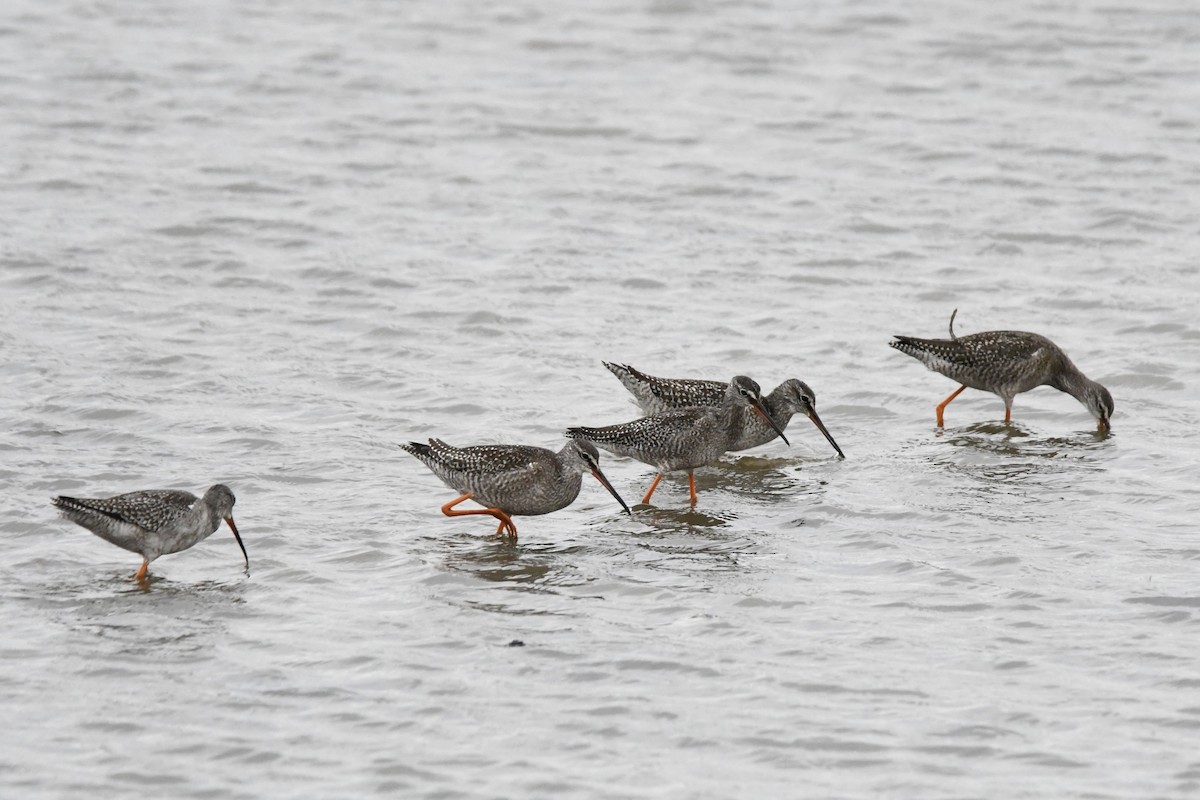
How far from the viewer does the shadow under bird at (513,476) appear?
10.5m

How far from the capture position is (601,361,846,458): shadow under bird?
12047 millimetres

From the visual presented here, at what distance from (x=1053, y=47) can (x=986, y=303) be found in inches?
314

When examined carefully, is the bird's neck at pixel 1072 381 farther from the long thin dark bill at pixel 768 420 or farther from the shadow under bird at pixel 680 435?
the shadow under bird at pixel 680 435

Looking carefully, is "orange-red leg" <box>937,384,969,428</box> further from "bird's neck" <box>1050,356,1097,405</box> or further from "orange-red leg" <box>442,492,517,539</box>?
"orange-red leg" <box>442,492,517,539</box>

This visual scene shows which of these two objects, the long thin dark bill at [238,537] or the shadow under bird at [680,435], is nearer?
the long thin dark bill at [238,537]

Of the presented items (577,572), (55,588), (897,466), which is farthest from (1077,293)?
(55,588)

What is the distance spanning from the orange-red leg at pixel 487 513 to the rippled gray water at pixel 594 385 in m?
0.13

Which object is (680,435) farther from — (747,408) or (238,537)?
(238,537)

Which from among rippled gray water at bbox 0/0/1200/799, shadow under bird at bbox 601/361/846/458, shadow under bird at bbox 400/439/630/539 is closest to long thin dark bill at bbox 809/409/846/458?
shadow under bird at bbox 601/361/846/458

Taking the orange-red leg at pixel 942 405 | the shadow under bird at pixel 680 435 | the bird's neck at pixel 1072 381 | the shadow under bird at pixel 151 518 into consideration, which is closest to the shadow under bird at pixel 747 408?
the shadow under bird at pixel 680 435

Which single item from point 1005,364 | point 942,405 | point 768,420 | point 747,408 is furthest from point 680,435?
point 1005,364

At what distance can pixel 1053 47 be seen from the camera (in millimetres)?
21766

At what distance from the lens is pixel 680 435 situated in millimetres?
11375

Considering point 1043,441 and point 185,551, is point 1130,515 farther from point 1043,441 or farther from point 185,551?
point 185,551
